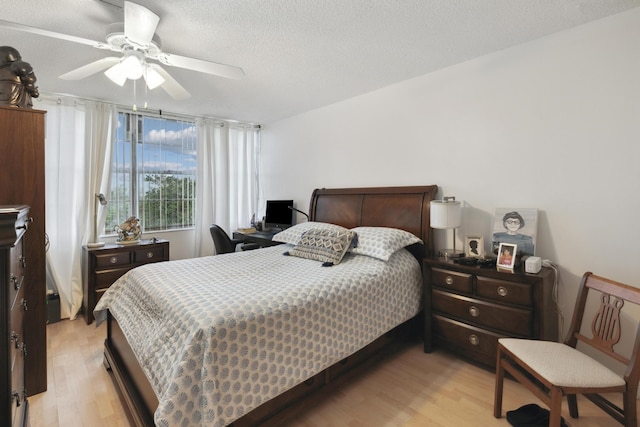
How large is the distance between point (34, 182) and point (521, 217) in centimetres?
338

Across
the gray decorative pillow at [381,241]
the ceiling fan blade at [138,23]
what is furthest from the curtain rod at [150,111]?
the gray decorative pillow at [381,241]

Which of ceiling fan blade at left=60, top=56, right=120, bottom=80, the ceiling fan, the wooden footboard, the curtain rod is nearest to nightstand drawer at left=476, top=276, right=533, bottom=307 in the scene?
the wooden footboard

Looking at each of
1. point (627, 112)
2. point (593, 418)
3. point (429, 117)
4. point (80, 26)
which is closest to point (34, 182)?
point (80, 26)

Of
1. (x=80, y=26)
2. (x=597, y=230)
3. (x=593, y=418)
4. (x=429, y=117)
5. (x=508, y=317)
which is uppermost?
(x=80, y=26)

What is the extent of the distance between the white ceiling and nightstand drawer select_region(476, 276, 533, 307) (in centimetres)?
177

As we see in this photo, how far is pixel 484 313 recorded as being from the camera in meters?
2.17

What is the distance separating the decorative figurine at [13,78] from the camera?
1722 millimetres

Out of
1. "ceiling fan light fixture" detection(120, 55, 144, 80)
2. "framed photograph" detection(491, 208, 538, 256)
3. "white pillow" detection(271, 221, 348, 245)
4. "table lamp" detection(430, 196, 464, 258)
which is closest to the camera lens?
"ceiling fan light fixture" detection(120, 55, 144, 80)

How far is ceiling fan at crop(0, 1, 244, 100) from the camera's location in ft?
5.32

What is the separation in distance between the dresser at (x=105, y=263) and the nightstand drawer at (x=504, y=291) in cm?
343

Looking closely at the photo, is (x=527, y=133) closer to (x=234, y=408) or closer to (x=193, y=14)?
(x=193, y=14)

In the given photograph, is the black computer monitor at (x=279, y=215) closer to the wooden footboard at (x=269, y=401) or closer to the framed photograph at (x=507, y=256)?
the wooden footboard at (x=269, y=401)

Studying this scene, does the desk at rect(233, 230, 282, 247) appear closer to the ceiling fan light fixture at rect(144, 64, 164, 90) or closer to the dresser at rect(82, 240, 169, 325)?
the dresser at rect(82, 240, 169, 325)

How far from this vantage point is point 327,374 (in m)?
1.89
